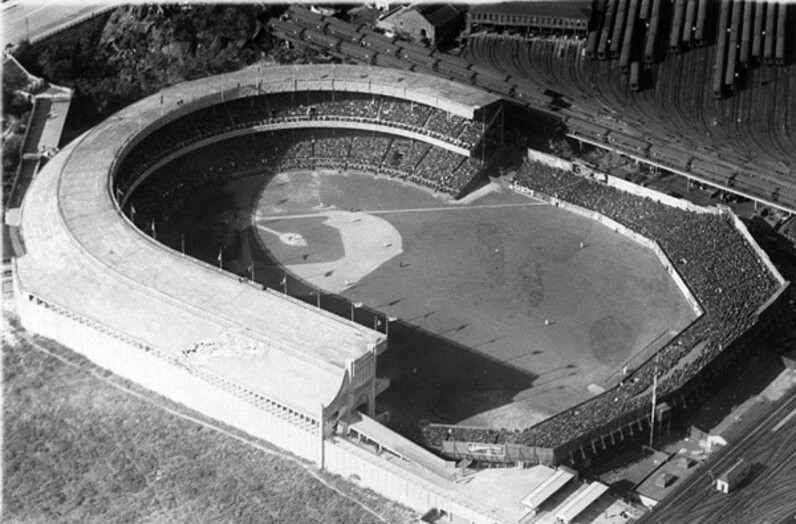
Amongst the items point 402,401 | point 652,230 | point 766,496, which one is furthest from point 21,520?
point 652,230

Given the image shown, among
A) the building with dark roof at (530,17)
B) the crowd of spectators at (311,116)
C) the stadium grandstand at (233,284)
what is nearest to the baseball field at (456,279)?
the stadium grandstand at (233,284)

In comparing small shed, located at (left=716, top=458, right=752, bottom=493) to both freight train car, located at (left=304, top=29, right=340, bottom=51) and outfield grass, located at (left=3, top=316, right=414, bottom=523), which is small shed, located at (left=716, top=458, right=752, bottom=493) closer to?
outfield grass, located at (left=3, top=316, right=414, bottom=523)

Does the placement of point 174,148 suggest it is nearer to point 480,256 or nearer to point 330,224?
point 330,224

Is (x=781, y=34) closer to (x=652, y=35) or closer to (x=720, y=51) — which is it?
(x=720, y=51)

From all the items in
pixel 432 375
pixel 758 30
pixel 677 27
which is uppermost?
pixel 758 30

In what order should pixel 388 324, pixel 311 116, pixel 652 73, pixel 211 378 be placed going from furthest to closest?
pixel 652 73, pixel 311 116, pixel 388 324, pixel 211 378

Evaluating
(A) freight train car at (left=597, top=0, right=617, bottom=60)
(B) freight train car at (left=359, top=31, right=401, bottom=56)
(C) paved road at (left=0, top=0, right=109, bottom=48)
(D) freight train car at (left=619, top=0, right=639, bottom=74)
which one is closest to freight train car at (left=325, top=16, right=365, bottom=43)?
(B) freight train car at (left=359, top=31, right=401, bottom=56)

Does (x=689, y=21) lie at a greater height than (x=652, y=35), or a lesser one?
greater

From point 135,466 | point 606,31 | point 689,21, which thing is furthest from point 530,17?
point 135,466
